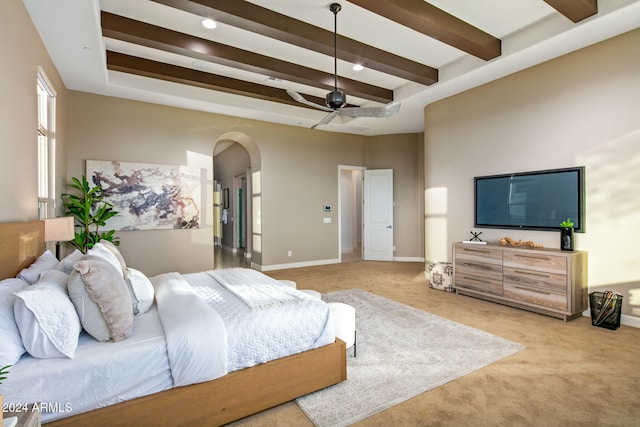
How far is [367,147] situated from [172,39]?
5044 millimetres

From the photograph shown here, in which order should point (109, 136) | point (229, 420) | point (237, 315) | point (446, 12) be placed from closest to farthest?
point (229, 420) < point (237, 315) < point (446, 12) < point (109, 136)

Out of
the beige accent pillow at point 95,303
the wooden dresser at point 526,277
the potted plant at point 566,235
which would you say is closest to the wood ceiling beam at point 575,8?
the potted plant at point 566,235

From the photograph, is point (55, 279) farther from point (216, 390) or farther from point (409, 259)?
point (409, 259)

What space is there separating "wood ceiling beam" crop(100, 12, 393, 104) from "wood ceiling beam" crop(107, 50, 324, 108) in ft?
2.56

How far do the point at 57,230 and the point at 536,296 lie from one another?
5000mm

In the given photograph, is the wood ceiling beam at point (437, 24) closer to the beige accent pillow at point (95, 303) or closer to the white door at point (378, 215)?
the beige accent pillow at point (95, 303)

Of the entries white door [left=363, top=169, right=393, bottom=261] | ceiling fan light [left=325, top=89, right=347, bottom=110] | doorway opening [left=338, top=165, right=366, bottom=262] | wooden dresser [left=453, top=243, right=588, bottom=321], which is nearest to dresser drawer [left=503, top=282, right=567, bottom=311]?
wooden dresser [left=453, top=243, right=588, bottom=321]

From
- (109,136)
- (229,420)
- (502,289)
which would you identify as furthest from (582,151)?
(109,136)

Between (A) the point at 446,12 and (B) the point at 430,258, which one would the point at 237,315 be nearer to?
(A) the point at 446,12

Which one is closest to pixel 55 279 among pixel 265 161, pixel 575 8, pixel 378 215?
pixel 575 8

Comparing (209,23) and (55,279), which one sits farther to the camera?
(209,23)

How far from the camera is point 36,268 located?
2.20 meters

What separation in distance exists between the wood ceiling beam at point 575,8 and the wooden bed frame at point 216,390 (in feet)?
11.6

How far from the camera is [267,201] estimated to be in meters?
6.48
